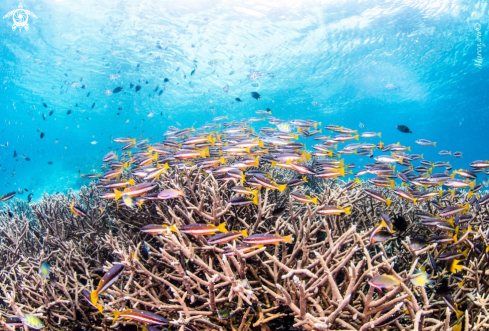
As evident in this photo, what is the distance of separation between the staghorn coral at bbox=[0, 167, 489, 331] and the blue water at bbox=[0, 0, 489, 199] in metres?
14.0

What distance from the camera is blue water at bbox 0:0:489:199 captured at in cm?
1867

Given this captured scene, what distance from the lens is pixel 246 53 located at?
83.0ft

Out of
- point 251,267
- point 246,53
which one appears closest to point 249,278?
point 251,267

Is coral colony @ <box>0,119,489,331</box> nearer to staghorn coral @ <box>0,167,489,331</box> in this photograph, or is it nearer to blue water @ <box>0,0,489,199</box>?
staghorn coral @ <box>0,167,489,331</box>

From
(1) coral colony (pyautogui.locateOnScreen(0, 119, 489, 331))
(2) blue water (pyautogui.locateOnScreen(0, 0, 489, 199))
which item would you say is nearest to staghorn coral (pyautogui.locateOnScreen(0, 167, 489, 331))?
(1) coral colony (pyautogui.locateOnScreen(0, 119, 489, 331))

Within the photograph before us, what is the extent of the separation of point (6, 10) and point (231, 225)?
26.1 m

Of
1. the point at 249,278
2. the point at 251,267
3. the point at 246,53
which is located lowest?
the point at 249,278

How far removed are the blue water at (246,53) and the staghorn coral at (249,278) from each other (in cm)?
1398

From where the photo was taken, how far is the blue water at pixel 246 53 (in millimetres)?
18672

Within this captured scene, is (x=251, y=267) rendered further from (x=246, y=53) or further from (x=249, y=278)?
(x=246, y=53)

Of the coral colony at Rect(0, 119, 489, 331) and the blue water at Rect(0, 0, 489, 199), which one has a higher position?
the blue water at Rect(0, 0, 489, 199)

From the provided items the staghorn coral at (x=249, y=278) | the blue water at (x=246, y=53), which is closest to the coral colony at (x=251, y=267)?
the staghorn coral at (x=249, y=278)

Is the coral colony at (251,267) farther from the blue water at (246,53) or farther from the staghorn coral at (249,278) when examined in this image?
the blue water at (246,53)

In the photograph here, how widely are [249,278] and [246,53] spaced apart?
86.9ft
